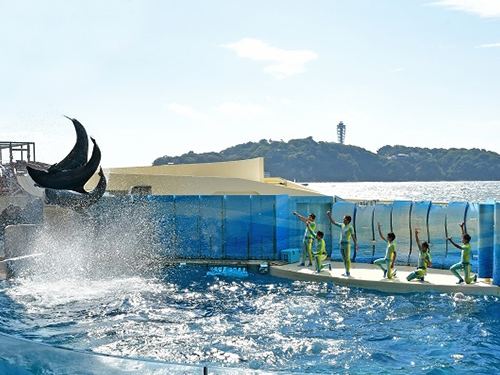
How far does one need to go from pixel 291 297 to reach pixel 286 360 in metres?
3.65

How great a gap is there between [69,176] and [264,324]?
284 inches

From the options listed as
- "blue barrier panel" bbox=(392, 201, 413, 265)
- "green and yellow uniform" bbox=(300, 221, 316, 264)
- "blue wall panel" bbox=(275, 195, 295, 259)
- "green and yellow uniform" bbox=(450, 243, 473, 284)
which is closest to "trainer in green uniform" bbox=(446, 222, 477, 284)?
"green and yellow uniform" bbox=(450, 243, 473, 284)

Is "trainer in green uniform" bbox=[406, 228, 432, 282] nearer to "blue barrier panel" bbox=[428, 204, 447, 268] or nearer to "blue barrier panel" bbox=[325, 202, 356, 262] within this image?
"blue barrier panel" bbox=[428, 204, 447, 268]

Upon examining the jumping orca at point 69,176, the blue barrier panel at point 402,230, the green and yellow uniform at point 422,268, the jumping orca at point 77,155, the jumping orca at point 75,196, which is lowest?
the green and yellow uniform at point 422,268

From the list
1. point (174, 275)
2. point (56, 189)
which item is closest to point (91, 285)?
point (174, 275)

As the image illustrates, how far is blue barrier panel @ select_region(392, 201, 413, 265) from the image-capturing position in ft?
45.6

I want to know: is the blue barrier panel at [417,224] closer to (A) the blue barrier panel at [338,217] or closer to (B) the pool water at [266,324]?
(A) the blue barrier panel at [338,217]

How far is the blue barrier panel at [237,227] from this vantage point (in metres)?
15.2

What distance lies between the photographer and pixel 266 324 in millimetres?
9453

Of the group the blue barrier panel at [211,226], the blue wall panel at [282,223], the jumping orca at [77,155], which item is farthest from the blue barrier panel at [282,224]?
the jumping orca at [77,155]

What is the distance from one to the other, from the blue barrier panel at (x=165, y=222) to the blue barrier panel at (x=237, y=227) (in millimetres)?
1549

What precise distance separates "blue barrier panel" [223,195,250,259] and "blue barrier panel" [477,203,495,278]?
5865mm

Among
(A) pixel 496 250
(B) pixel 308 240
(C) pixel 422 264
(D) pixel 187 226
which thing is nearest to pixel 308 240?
(B) pixel 308 240

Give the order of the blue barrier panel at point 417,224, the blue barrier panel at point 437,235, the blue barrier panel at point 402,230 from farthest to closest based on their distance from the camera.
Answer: the blue barrier panel at point 402,230 < the blue barrier panel at point 417,224 < the blue barrier panel at point 437,235
